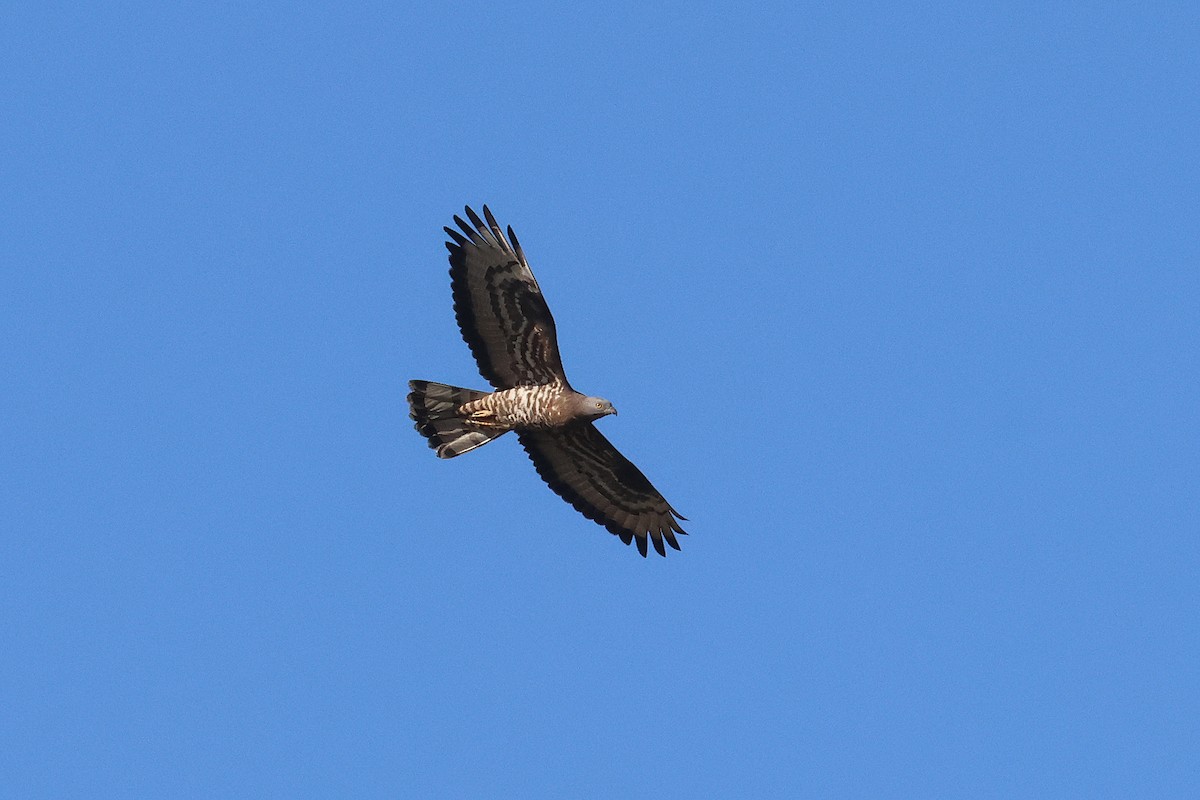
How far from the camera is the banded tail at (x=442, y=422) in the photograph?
24.2 metres

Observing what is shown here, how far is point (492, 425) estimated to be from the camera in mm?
24109

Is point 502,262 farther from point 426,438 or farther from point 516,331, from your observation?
point 426,438

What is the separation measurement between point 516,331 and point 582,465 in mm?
2330

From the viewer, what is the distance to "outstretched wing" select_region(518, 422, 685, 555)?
2478 centimetres

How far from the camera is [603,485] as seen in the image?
25312 millimetres

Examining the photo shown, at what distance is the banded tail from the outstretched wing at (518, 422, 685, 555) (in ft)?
2.78

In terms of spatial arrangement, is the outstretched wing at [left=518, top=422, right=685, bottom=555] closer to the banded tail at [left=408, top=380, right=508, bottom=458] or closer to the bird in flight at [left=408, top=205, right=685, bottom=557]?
the bird in flight at [left=408, top=205, right=685, bottom=557]

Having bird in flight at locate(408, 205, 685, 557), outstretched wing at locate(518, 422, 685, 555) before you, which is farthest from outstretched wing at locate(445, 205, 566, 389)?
outstretched wing at locate(518, 422, 685, 555)

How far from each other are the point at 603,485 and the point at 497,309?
9.92ft

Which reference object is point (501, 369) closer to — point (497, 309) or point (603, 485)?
point (497, 309)

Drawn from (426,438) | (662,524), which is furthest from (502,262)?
(662,524)

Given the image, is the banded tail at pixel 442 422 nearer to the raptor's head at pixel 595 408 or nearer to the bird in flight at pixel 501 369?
the bird in flight at pixel 501 369

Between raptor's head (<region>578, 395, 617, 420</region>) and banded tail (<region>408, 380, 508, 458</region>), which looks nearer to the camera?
raptor's head (<region>578, 395, 617, 420</region>)

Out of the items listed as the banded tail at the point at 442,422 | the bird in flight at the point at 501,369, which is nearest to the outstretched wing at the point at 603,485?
the bird in flight at the point at 501,369
